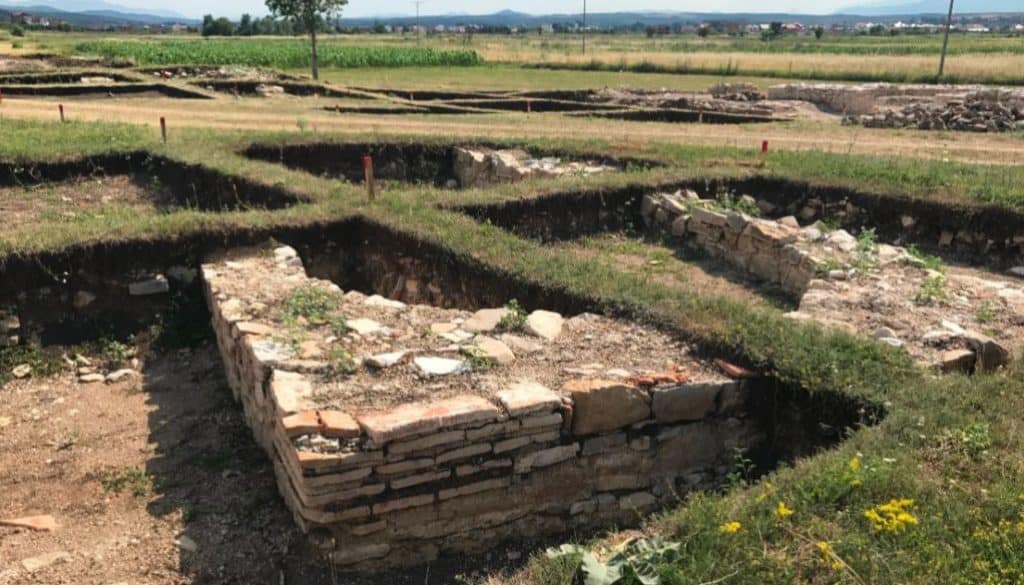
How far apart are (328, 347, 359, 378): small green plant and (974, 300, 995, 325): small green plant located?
5.55 meters

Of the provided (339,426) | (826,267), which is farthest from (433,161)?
(339,426)

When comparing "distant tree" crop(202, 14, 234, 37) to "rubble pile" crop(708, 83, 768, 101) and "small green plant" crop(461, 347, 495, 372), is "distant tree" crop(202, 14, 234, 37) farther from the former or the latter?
"small green plant" crop(461, 347, 495, 372)

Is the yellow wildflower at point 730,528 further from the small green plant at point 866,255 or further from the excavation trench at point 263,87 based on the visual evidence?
the excavation trench at point 263,87

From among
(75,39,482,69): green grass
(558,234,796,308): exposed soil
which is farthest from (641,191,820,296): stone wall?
(75,39,482,69): green grass

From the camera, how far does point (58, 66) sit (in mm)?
33938

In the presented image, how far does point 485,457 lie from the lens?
5.21m

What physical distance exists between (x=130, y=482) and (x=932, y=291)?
724 cm

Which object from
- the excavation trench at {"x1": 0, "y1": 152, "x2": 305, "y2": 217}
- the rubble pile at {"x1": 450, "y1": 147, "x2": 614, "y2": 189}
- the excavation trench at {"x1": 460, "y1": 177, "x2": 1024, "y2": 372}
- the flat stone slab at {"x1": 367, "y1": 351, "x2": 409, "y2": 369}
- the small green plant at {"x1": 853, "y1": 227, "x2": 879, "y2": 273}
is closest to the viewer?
the flat stone slab at {"x1": 367, "y1": 351, "x2": 409, "y2": 369}

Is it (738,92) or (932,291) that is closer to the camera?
(932,291)

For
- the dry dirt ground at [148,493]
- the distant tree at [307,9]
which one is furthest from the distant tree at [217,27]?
the dry dirt ground at [148,493]

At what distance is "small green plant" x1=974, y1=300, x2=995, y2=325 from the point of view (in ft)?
24.1

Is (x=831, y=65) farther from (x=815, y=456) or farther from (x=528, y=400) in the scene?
(x=528, y=400)

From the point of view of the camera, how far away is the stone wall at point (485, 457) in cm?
494

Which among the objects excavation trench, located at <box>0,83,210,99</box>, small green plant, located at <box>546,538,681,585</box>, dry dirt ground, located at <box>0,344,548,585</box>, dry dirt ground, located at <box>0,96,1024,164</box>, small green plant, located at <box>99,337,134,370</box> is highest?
excavation trench, located at <box>0,83,210,99</box>
